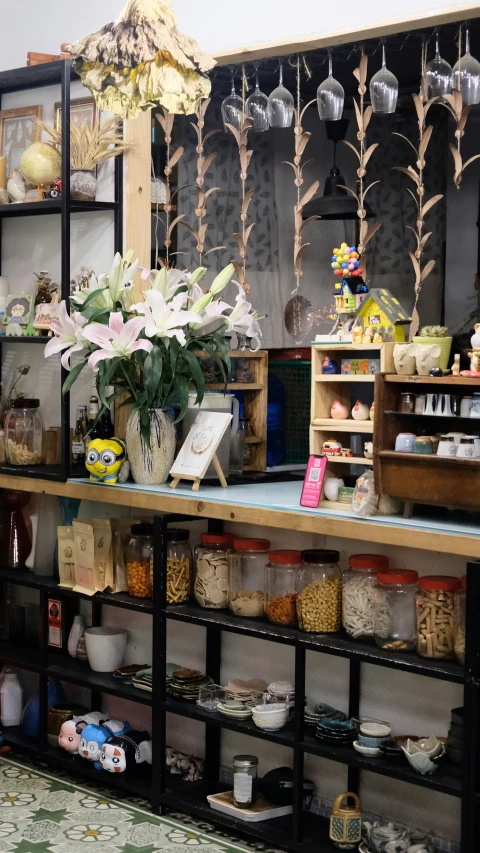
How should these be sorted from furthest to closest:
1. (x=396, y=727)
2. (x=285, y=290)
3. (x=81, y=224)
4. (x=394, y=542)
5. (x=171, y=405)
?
(x=285, y=290) → (x=81, y=224) → (x=171, y=405) → (x=396, y=727) → (x=394, y=542)

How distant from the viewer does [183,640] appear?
4.11 m

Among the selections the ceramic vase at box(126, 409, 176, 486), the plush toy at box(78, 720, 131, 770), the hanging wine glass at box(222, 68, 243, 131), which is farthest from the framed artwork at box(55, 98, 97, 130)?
the plush toy at box(78, 720, 131, 770)

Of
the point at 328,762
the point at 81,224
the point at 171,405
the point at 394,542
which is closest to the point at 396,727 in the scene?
the point at 328,762

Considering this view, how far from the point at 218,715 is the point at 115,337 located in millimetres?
1268

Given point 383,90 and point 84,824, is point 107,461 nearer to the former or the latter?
point 84,824

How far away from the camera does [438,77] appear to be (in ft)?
11.2

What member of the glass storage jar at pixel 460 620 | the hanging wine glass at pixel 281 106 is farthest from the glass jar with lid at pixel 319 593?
the hanging wine glass at pixel 281 106

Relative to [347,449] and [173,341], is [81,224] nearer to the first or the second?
[173,341]

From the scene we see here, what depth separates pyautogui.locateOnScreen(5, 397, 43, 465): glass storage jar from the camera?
430 cm

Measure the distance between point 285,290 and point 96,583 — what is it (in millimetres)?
2614

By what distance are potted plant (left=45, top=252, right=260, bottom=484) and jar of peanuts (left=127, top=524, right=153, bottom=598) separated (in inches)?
7.4

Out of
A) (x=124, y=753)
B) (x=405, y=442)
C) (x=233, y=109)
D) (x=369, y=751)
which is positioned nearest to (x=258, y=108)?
(x=233, y=109)

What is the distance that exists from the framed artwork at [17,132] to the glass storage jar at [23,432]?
37.5 inches

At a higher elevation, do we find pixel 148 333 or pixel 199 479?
pixel 148 333
